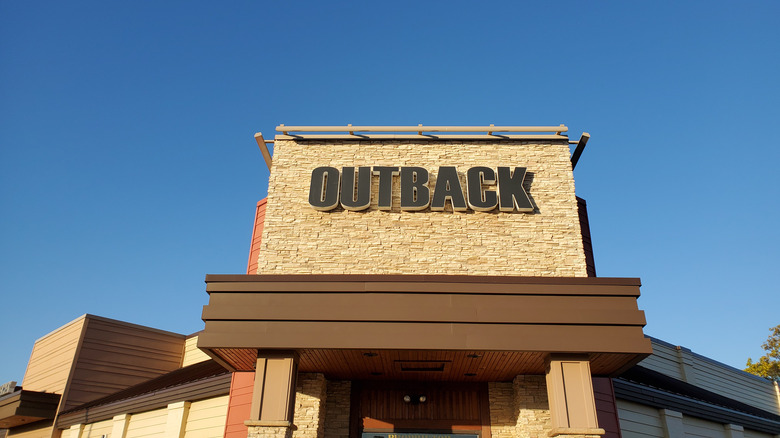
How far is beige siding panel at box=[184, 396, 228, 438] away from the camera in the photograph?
1752 centimetres

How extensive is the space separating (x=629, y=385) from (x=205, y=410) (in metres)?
14.0

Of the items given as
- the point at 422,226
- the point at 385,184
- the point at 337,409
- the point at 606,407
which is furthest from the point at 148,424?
the point at 606,407

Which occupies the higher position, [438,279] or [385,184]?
[385,184]

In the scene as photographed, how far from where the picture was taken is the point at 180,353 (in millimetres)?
27781

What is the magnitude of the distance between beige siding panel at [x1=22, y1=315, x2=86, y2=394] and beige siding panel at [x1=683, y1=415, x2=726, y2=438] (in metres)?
25.3

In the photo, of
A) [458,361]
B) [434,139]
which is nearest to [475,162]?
[434,139]

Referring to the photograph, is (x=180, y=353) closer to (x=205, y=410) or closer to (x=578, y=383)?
(x=205, y=410)

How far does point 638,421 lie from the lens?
18578mm

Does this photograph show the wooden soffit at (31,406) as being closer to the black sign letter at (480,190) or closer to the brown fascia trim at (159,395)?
the brown fascia trim at (159,395)

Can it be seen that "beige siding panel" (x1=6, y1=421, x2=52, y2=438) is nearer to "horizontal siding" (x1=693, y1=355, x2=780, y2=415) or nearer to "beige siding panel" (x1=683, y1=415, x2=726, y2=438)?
"beige siding panel" (x1=683, y1=415, x2=726, y2=438)

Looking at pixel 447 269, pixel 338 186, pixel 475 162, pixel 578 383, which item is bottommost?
pixel 578 383

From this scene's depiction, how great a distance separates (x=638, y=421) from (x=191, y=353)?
19914mm

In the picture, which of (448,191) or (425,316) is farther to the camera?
(448,191)

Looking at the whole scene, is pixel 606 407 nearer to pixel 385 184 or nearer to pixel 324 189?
pixel 385 184
